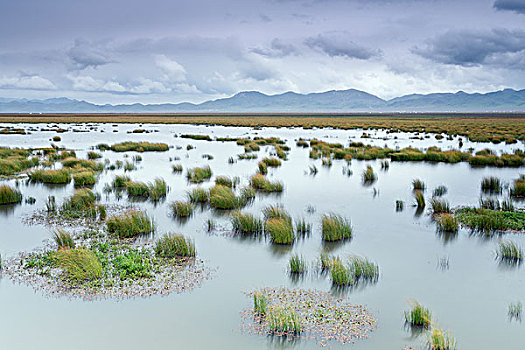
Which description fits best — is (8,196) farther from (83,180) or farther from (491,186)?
(491,186)

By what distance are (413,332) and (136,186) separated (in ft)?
42.7

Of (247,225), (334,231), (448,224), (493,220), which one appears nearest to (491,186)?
(493,220)

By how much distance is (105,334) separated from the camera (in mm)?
6973

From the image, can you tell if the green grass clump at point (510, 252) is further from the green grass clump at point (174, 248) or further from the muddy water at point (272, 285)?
the green grass clump at point (174, 248)

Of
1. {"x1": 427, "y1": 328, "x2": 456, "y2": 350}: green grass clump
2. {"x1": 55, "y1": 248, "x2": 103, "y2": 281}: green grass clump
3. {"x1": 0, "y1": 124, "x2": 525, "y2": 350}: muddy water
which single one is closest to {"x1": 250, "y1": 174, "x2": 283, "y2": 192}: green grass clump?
{"x1": 0, "y1": 124, "x2": 525, "y2": 350}: muddy water

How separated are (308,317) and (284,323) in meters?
0.63

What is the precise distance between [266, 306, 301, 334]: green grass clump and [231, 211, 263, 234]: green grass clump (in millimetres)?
5249

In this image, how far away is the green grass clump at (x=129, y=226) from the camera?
38.4 ft

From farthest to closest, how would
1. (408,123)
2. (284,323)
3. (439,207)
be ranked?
(408,123), (439,207), (284,323)

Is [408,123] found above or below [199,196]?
above

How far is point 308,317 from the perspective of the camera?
7.30 meters

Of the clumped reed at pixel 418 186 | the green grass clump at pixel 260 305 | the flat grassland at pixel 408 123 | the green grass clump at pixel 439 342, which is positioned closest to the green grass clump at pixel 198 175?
the clumped reed at pixel 418 186

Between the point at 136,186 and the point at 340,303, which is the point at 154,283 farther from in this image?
the point at 136,186

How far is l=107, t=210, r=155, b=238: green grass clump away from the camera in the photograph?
11.7m
